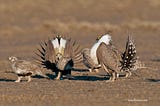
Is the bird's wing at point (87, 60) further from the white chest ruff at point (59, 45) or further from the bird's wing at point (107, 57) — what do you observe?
the bird's wing at point (107, 57)

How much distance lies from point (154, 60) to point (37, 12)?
23365 millimetres

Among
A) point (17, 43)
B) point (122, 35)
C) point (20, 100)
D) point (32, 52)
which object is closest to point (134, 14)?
point (122, 35)

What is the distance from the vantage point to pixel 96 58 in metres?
13.1

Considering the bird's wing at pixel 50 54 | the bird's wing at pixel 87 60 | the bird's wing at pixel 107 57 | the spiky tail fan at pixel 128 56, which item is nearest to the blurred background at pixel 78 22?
the bird's wing at pixel 87 60

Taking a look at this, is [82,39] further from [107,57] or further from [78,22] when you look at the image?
[107,57]

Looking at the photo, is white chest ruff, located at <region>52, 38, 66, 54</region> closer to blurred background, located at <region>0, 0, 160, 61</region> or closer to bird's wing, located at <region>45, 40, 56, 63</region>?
bird's wing, located at <region>45, 40, 56, 63</region>

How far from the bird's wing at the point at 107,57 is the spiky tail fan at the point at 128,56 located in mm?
373

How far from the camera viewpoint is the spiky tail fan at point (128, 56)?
13.2 metres

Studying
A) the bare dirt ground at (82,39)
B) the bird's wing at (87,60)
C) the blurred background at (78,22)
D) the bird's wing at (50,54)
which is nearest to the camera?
the bare dirt ground at (82,39)

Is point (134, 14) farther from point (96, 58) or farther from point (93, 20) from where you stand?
point (96, 58)

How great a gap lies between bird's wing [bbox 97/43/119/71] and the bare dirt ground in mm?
341

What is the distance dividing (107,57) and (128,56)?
0.64 m

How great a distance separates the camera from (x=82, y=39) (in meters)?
27.5

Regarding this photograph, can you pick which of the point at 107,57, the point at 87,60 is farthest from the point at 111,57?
the point at 87,60
